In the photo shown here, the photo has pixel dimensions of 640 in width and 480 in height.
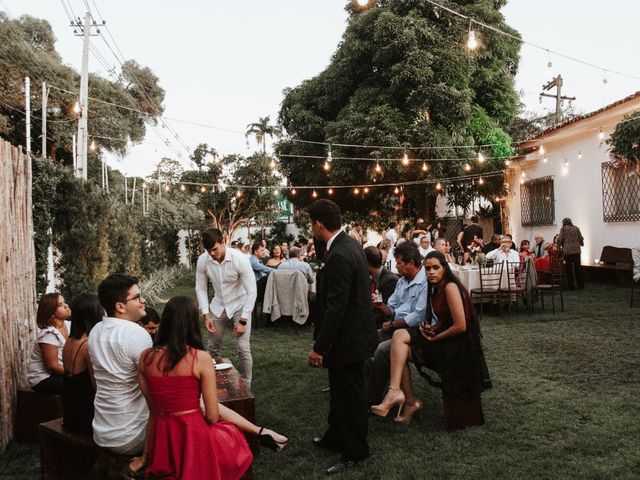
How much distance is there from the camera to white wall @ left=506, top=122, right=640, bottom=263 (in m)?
13.7

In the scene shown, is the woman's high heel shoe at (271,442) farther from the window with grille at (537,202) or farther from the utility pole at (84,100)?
the window with grille at (537,202)

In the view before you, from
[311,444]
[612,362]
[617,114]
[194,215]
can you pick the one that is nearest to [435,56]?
[617,114]

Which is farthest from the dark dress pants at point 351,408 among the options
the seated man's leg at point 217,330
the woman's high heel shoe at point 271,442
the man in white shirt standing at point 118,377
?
the seated man's leg at point 217,330

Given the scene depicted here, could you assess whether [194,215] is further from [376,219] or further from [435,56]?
[435,56]

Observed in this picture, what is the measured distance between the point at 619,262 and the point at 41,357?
1242 cm

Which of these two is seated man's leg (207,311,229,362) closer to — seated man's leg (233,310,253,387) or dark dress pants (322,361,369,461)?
seated man's leg (233,310,253,387)

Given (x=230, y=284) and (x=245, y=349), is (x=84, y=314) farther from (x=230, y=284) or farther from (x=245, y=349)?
(x=245, y=349)

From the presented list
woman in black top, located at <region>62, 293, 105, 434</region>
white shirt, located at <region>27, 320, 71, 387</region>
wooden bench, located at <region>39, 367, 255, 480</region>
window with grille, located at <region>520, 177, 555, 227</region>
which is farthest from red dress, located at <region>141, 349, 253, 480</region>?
window with grille, located at <region>520, 177, 555, 227</region>

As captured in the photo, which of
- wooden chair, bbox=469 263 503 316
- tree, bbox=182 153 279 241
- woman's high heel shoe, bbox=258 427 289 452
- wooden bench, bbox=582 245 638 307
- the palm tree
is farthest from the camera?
the palm tree

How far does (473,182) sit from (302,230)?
14350mm

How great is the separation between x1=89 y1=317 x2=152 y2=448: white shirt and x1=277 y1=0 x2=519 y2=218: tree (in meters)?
15.3

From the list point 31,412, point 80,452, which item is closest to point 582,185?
point 31,412

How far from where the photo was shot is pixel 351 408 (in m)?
3.68

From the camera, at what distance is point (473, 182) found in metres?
19.5
